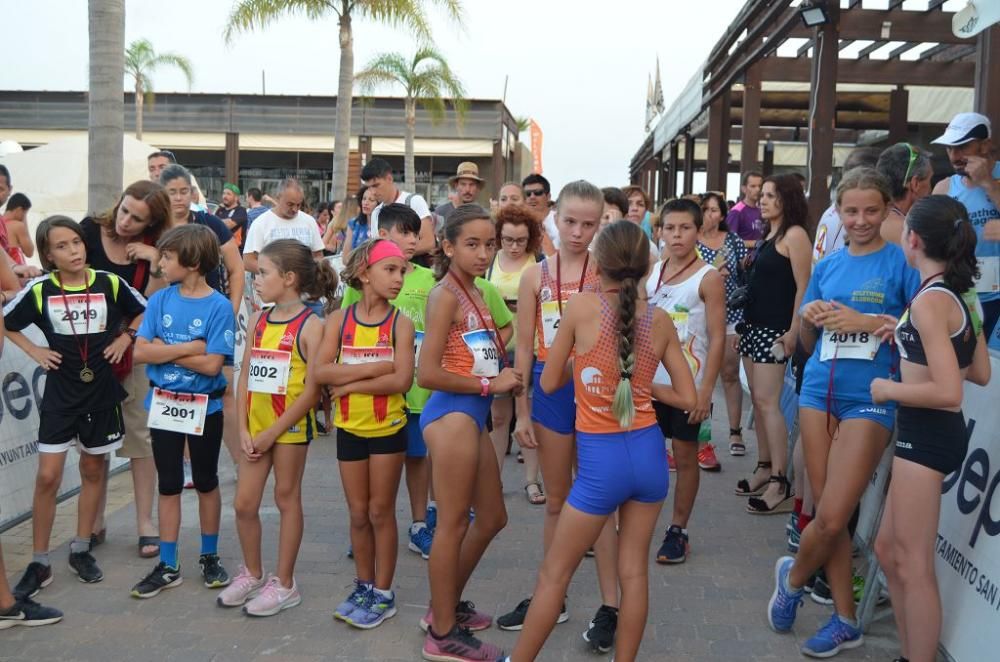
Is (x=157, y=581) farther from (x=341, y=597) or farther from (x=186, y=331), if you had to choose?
(x=186, y=331)

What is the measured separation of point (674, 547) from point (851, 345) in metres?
1.67

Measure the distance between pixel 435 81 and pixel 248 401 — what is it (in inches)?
1077

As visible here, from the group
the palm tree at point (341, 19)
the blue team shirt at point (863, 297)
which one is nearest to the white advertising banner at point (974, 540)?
the blue team shirt at point (863, 297)

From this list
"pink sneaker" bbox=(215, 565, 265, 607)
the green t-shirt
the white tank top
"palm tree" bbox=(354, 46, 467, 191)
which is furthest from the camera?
"palm tree" bbox=(354, 46, 467, 191)

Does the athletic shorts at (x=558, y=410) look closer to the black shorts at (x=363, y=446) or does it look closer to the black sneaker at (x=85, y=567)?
the black shorts at (x=363, y=446)

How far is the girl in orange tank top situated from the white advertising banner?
4.36 feet

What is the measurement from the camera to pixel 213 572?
4488 mm

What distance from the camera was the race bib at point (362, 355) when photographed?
157 inches

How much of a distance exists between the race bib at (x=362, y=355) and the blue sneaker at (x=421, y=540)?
143 cm

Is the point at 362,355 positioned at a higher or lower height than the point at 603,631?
higher

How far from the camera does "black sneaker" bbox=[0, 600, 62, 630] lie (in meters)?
4.01

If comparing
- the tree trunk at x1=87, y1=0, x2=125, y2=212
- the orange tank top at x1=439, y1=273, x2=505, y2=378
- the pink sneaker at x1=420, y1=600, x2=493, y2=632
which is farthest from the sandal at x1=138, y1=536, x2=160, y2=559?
the tree trunk at x1=87, y1=0, x2=125, y2=212

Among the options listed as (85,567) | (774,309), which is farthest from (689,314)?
(85,567)

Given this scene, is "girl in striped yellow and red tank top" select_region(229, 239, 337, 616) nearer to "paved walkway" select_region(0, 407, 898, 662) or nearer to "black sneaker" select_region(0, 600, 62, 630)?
"paved walkway" select_region(0, 407, 898, 662)
